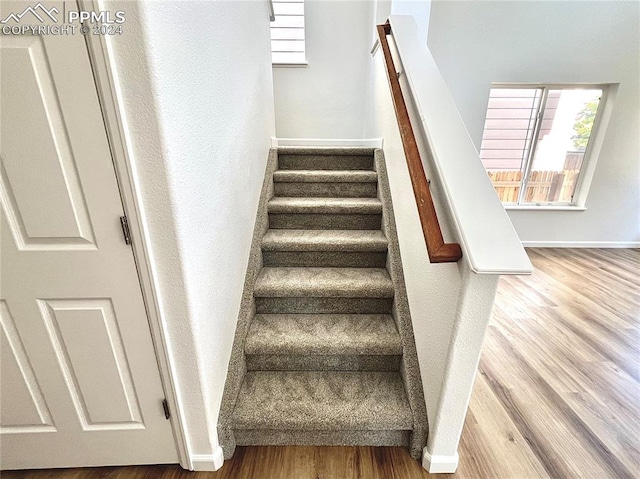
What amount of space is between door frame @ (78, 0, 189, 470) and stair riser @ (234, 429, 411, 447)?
0.27 meters

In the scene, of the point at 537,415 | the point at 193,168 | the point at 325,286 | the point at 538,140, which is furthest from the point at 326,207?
the point at 538,140

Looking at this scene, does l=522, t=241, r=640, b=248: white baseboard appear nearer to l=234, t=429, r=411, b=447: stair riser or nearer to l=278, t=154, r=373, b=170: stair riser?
l=278, t=154, r=373, b=170: stair riser

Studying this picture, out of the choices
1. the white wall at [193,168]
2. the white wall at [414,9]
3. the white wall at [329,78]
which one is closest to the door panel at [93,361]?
the white wall at [193,168]

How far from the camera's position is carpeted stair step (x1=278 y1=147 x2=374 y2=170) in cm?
234

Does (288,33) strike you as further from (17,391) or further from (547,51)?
(17,391)

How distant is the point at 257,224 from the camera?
180 centimetres

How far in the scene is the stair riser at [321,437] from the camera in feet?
4.02

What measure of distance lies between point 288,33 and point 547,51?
288cm

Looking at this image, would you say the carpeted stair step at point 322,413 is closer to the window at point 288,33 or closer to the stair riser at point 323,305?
the stair riser at point 323,305

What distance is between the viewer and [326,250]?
5.71ft

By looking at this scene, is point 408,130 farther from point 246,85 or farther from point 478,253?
point 246,85

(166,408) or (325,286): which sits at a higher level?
(325,286)

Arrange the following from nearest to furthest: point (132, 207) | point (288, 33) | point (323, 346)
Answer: point (132, 207)
point (323, 346)
point (288, 33)

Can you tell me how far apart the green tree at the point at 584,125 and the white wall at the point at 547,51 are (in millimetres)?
180
